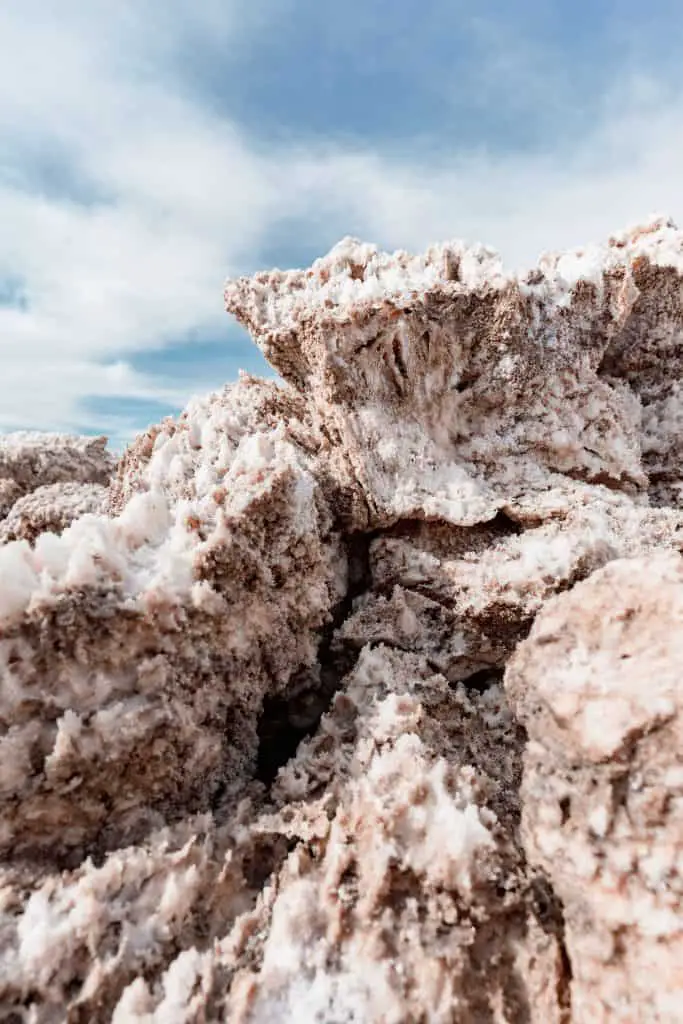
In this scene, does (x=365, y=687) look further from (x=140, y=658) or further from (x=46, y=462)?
(x=46, y=462)

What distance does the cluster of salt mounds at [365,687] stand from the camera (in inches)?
67.6

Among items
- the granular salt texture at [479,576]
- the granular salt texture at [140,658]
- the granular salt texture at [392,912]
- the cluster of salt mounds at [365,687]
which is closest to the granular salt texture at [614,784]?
the cluster of salt mounds at [365,687]

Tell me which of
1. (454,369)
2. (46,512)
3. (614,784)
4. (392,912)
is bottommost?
(392,912)

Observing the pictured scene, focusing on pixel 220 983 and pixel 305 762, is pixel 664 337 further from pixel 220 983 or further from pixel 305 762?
pixel 220 983

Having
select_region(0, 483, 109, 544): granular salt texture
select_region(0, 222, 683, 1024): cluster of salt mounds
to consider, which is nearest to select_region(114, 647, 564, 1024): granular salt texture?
select_region(0, 222, 683, 1024): cluster of salt mounds

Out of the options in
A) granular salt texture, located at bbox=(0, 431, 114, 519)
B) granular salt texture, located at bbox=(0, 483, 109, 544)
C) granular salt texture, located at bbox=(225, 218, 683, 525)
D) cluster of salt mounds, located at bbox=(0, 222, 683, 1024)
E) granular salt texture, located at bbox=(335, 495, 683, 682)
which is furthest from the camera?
granular salt texture, located at bbox=(0, 431, 114, 519)

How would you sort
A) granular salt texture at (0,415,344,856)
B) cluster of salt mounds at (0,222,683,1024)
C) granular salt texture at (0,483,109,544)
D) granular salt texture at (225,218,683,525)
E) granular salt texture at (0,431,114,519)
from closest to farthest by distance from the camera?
cluster of salt mounds at (0,222,683,1024), granular salt texture at (0,415,344,856), granular salt texture at (225,218,683,525), granular salt texture at (0,483,109,544), granular salt texture at (0,431,114,519)

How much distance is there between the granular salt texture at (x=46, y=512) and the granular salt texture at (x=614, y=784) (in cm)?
275

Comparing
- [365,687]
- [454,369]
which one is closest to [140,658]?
[365,687]

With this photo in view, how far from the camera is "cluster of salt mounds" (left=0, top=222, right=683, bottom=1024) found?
172 cm

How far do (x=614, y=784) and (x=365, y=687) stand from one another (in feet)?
3.72

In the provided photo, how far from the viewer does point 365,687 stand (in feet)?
8.55

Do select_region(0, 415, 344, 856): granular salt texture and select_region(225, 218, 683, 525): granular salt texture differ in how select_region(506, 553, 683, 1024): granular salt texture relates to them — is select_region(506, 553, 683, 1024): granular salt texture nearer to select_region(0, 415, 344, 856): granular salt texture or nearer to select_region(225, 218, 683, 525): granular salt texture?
select_region(225, 218, 683, 525): granular salt texture

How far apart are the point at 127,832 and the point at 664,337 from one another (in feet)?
14.1
